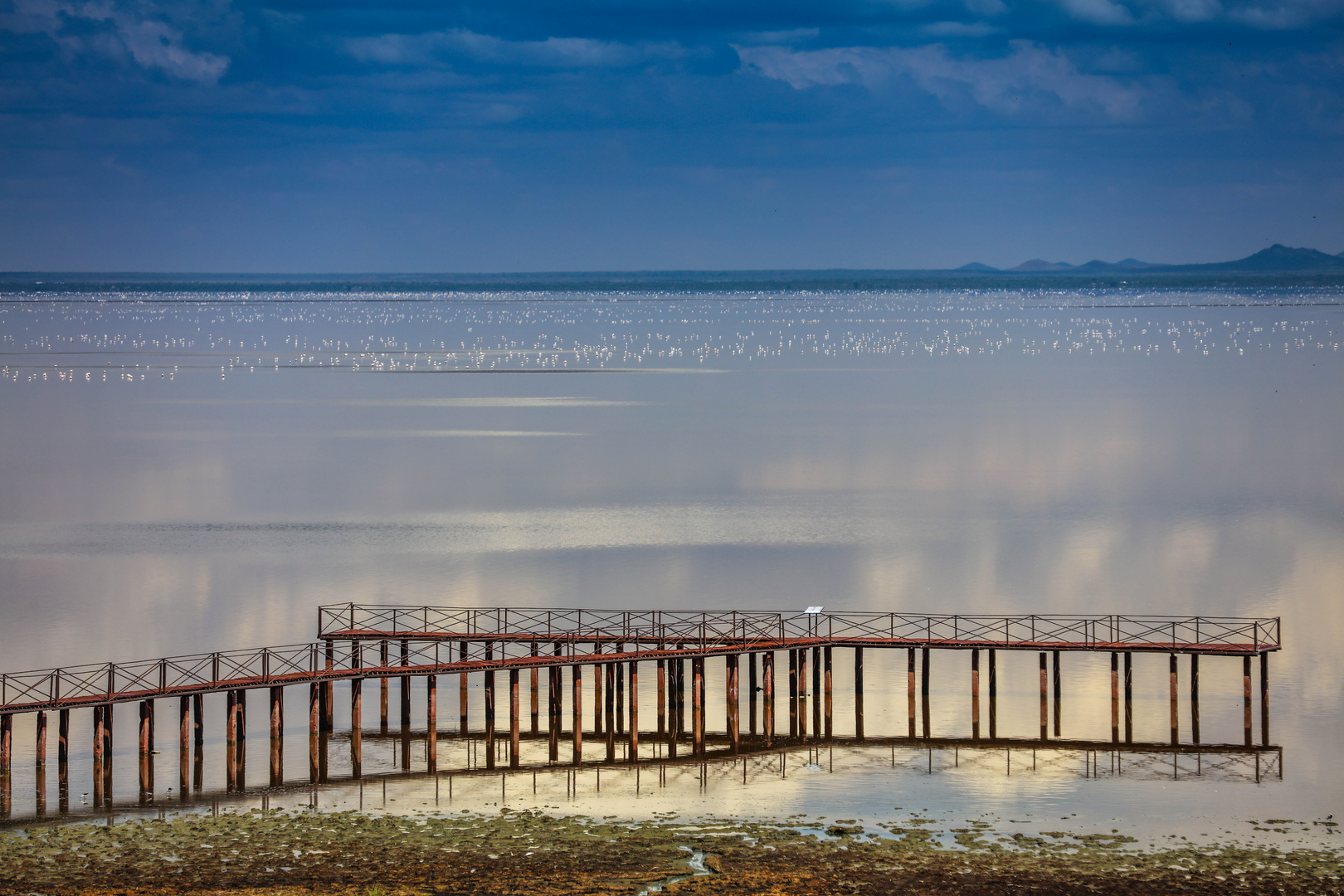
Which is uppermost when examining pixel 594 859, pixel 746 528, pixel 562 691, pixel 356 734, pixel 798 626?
pixel 746 528

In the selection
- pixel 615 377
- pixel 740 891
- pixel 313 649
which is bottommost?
pixel 740 891

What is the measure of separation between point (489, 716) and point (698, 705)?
3933 millimetres

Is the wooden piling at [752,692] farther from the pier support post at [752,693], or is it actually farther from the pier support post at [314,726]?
the pier support post at [314,726]

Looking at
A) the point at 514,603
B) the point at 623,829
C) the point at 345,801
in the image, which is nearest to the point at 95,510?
the point at 514,603

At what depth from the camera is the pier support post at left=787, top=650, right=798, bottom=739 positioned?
31938 mm

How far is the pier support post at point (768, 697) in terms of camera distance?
31469mm

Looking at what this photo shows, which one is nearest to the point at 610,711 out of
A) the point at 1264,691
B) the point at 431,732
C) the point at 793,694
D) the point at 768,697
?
the point at 768,697

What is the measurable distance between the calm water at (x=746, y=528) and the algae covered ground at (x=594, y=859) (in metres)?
1.39

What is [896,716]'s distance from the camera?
32625 millimetres

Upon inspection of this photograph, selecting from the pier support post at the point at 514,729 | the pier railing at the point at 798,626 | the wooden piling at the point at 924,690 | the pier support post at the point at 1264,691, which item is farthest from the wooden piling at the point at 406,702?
the pier support post at the point at 1264,691

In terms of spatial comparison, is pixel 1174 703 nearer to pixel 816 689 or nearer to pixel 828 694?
pixel 828 694

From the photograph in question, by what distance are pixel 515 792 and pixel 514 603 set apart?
585 inches

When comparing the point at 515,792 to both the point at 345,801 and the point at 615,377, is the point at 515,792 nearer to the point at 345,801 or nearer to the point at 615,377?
the point at 345,801

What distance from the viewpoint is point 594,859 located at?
23.8 meters
